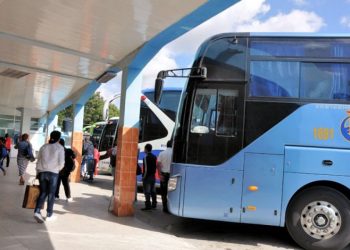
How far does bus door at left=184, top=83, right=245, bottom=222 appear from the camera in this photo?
7.84 metres

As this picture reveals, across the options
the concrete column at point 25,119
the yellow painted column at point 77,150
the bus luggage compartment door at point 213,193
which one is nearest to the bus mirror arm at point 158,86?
the bus luggage compartment door at point 213,193

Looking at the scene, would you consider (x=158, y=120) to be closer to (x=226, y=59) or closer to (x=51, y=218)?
(x=226, y=59)

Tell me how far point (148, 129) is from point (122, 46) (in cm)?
538

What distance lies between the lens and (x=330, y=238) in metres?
7.53

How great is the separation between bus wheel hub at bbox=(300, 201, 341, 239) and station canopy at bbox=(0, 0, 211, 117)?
13.9ft

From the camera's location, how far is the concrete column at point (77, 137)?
16.0m

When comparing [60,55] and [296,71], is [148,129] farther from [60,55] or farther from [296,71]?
[296,71]

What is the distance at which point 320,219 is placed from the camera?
25.2 ft

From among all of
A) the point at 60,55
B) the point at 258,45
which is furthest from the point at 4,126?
the point at 258,45

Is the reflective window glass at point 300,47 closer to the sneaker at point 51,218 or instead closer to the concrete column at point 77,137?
the sneaker at point 51,218

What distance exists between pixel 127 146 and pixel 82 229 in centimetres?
237

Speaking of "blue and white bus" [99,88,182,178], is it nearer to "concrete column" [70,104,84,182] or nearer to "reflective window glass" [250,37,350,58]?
"concrete column" [70,104,84,182]

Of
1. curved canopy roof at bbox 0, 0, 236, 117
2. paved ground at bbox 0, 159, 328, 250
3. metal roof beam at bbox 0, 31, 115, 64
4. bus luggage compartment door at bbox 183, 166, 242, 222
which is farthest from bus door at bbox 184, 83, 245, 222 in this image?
metal roof beam at bbox 0, 31, 115, 64

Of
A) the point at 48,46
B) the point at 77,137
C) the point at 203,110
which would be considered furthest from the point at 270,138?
the point at 77,137
